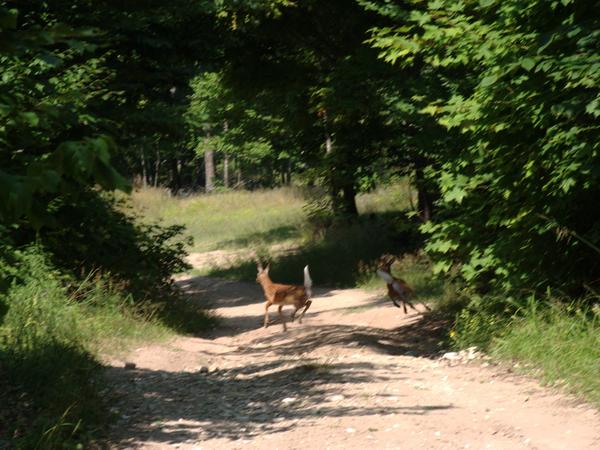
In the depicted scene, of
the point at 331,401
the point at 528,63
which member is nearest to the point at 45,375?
the point at 331,401

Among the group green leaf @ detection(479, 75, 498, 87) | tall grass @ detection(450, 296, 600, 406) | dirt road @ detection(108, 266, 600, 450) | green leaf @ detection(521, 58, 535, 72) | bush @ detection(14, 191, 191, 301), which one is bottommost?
dirt road @ detection(108, 266, 600, 450)

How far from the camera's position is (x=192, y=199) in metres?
44.2

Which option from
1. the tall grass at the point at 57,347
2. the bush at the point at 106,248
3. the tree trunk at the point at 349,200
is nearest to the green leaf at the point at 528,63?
the tall grass at the point at 57,347

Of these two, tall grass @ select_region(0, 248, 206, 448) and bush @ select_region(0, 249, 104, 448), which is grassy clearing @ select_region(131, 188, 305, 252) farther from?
bush @ select_region(0, 249, 104, 448)

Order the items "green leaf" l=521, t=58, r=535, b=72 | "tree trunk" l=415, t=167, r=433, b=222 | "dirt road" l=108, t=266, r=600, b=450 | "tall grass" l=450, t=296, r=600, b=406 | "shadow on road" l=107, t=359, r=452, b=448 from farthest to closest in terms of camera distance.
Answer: "tree trunk" l=415, t=167, r=433, b=222
"green leaf" l=521, t=58, r=535, b=72
"tall grass" l=450, t=296, r=600, b=406
"shadow on road" l=107, t=359, r=452, b=448
"dirt road" l=108, t=266, r=600, b=450

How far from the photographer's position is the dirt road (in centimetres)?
733

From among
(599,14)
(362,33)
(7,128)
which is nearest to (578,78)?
(599,14)

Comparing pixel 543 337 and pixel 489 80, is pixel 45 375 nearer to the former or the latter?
pixel 543 337

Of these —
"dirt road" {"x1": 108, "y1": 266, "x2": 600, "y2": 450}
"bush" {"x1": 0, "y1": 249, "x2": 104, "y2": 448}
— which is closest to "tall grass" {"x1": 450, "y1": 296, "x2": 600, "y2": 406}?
"dirt road" {"x1": 108, "y1": 266, "x2": 600, "y2": 450}

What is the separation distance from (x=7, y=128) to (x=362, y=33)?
15.0 meters

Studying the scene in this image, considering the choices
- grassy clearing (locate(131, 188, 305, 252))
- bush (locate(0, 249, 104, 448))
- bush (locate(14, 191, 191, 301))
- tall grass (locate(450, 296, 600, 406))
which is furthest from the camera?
grassy clearing (locate(131, 188, 305, 252))

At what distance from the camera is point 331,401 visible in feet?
28.1

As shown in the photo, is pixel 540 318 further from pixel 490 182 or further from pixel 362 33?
pixel 362 33

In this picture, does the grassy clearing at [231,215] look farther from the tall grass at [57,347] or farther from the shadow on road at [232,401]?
the shadow on road at [232,401]
